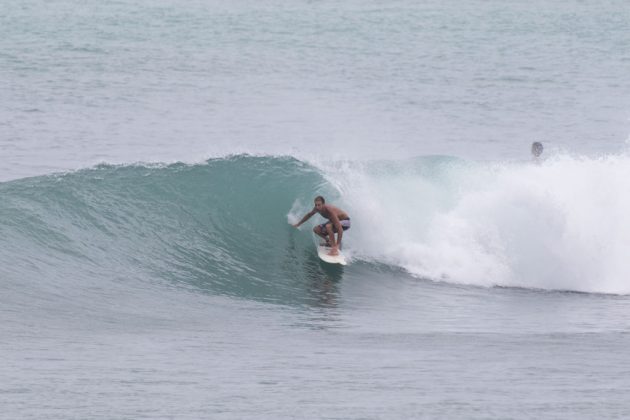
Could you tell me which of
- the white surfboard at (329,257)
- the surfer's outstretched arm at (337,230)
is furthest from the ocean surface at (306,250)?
the surfer's outstretched arm at (337,230)

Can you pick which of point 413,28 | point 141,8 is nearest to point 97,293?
point 413,28

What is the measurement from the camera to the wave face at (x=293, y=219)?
2194 cm

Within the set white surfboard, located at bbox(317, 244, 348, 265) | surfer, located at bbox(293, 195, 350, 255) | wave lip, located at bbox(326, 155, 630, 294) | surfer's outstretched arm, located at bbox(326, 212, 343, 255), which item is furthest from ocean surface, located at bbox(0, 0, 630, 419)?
surfer, located at bbox(293, 195, 350, 255)

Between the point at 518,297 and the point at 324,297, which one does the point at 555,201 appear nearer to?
the point at 518,297

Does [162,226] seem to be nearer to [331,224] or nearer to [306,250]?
[306,250]

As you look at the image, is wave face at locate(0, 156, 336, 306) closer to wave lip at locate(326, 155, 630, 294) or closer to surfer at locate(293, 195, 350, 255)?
surfer at locate(293, 195, 350, 255)

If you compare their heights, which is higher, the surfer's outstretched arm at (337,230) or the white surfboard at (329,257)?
the surfer's outstretched arm at (337,230)

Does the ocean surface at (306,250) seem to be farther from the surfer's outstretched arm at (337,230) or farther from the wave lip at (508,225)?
the surfer's outstretched arm at (337,230)

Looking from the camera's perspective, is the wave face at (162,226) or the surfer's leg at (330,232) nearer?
the wave face at (162,226)

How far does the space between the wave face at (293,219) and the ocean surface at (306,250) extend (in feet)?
0.19

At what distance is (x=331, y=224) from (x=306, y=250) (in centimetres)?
158

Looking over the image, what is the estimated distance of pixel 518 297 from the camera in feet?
69.4

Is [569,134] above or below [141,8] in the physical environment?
below

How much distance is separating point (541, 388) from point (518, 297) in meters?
6.93
